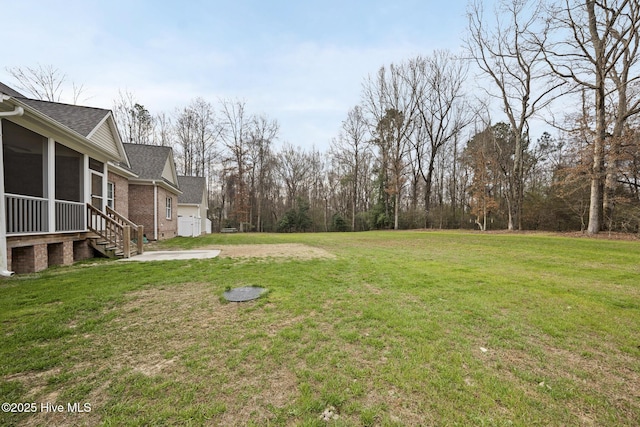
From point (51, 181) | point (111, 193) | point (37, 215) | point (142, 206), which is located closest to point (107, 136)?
point (111, 193)

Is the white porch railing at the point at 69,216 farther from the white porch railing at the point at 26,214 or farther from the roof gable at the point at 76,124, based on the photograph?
the roof gable at the point at 76,124

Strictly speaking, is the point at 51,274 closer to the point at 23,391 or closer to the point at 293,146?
the point at 23,391

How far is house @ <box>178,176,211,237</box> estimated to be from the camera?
19.2m

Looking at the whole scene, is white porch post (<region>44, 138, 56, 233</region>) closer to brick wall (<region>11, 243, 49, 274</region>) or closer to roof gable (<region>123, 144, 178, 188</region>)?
brick wall (<region>11, 243, 49, 274</region>)

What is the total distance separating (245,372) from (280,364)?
0.34 meters

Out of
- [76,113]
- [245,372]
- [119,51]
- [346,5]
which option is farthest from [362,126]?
[245,372]

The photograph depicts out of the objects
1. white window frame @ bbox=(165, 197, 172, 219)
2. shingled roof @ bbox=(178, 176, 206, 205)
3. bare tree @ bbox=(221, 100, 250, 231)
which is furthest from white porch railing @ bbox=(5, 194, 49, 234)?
bare tree @ bbox=(221, 100, 250, 231)

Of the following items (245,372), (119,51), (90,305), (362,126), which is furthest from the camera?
(362,126)

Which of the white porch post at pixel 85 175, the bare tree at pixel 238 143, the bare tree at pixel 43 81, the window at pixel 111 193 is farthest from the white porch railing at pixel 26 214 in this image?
the bare tree at pixel 238 143

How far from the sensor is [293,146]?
3494 centimetres

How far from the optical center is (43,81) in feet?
63.5

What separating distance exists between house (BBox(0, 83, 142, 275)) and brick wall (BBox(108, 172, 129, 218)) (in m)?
1.13

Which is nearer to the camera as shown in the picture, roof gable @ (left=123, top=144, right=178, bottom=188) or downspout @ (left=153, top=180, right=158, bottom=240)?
downspout @ (left=153, top=180, right=158, bottom=240)

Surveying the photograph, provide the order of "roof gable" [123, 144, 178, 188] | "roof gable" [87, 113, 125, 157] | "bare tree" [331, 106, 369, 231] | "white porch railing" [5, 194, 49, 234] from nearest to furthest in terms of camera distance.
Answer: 1. "white porch railing" [5, 194, 49, 234]
2. "roof gable" [87, 113, 125, 157]
3. "roof gable" [123, 144, 178, 188]
4. "bare tree" [331, 106, 369, 231]
